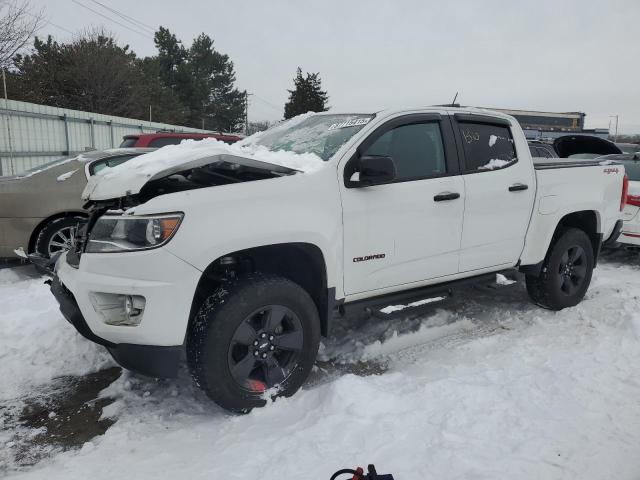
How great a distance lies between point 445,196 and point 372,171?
32.8 inches

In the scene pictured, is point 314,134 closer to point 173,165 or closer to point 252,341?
point 173,165

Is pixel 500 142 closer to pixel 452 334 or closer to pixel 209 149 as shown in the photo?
pixel 452 334

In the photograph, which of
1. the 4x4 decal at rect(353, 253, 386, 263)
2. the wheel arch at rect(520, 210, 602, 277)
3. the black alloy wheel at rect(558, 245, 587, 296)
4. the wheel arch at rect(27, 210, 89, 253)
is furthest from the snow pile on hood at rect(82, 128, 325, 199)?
the black alloy wheel at rect(558, 245, 587, 296)

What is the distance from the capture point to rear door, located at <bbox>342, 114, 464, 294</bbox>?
3486 millimetres

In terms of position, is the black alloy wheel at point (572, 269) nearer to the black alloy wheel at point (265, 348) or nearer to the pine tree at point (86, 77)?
the black alloy wheel at point (265, 348)

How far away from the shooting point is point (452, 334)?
4602 mm

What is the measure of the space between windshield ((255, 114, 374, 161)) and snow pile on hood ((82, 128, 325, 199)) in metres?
0.17

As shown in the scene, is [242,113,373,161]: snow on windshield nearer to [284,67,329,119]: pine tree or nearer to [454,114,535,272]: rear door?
[454,114,535,272]: rear door

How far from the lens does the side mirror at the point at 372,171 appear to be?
329 centimetres

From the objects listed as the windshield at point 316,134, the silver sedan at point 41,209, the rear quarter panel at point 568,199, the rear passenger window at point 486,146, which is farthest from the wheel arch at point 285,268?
the silver sedan at point 41,209

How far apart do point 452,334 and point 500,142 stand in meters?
1.78

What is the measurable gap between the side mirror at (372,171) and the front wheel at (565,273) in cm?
242

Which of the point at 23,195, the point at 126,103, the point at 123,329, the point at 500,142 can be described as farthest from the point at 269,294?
the point at 126,103

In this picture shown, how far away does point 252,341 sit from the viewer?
3119mm
